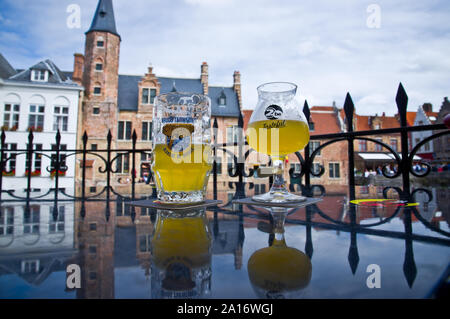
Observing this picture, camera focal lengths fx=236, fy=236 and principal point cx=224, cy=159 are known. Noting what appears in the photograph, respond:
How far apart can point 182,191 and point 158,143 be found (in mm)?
239

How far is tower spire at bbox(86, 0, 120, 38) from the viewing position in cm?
1655

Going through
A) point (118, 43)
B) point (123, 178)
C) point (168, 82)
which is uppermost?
point (118, 43)

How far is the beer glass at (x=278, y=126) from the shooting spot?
1162mm

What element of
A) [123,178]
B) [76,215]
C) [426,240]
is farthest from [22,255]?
[123,178]

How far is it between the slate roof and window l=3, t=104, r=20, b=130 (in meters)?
5.90

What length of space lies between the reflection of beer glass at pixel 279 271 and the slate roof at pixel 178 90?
18184mm

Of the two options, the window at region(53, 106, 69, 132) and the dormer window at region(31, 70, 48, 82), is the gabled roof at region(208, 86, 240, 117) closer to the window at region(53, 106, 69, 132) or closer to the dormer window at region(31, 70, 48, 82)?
the window at region(53, 106, 69, 132)

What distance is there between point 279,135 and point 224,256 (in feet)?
2.79

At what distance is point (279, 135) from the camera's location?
3.89ft

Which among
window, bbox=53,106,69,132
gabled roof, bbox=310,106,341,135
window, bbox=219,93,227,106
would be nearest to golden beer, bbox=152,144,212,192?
window, bbox=53,106,69,132

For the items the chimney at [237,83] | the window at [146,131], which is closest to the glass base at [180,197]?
the window at [146,131]
